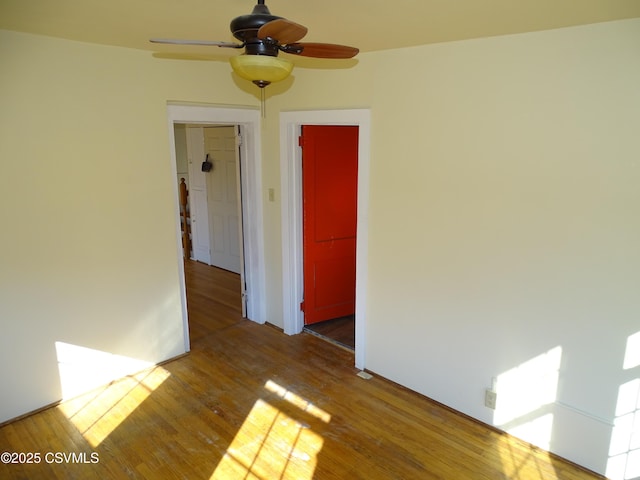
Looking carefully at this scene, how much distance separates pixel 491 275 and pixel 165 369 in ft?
8.93

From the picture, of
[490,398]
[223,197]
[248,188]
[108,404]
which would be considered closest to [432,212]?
[490,398]

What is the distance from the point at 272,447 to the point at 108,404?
4.35 feet

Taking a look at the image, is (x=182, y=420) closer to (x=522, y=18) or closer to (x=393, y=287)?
(x=393, y=287)

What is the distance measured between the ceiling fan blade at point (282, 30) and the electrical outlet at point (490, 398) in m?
2.49

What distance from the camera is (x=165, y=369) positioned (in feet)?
11.8

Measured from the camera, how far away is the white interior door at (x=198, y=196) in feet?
20.5

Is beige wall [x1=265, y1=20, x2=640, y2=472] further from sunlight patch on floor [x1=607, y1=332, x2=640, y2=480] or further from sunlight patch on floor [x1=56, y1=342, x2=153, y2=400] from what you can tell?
sunlight patch on floor [x1=56, y1=342, x2=153, y2=400]

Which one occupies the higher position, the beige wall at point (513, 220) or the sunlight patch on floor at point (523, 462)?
the beige wall at point (513, 220)

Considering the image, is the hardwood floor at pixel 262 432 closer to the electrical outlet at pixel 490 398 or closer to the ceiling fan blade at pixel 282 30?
the electrical outlet at pixel 490 398

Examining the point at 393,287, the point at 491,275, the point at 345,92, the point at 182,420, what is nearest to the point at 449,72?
the point at 345,92

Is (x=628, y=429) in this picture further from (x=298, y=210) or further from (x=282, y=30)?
(x=298, y=210)

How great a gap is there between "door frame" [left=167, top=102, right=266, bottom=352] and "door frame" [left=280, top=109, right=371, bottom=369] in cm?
33

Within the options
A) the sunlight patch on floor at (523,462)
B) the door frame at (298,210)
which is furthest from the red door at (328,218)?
the sunlight patch on floor at (523,462)

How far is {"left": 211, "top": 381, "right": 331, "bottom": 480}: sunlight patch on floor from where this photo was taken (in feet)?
8.09
